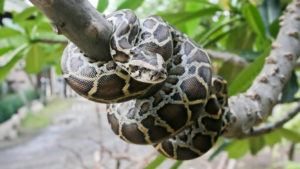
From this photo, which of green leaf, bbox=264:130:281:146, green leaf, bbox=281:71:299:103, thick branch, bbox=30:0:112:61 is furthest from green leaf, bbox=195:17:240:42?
thick branch, bbox=30:0:112:61

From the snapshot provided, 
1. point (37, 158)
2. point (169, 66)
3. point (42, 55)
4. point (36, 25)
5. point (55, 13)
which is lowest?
point (37, 158)

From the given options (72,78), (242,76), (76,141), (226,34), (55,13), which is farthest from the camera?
(76,141)

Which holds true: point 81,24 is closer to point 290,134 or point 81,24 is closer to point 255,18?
point 255,18

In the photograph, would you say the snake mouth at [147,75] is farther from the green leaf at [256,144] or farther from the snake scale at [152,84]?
the green leaf at [256,144]

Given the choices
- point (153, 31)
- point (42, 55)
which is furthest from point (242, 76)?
point (42, 55)

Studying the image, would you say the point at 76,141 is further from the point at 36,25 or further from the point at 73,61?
the point at 73,61

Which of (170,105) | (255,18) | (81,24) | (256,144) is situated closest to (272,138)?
(256,144)
